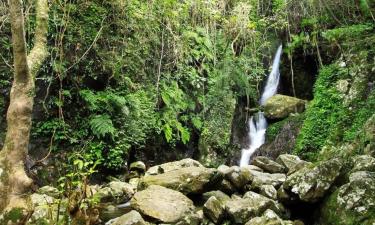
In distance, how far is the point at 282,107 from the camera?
38.9 feet

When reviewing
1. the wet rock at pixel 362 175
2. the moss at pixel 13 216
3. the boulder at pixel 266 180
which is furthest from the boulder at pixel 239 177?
the moss at pixel 13 216

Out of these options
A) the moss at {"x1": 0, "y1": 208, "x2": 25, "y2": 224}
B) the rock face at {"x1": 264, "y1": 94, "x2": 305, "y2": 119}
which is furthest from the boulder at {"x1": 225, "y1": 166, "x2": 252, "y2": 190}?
the rock face at {"x1": 264, "y1": 94, "x2": 305, "y2": 119}

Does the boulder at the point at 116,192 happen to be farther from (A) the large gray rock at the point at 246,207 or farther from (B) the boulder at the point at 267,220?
(B) the boulder at the point at 267,220

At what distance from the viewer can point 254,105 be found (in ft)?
42.8

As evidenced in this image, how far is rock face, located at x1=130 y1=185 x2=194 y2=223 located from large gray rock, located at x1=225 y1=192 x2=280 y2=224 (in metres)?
0.65

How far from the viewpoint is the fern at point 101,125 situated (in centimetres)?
779

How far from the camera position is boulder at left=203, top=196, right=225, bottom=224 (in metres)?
5.82

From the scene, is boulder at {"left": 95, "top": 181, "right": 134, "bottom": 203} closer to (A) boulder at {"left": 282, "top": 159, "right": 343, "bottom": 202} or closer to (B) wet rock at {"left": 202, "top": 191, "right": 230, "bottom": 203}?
(B) wet rock at {"left": 202, "top": 191, "right": 230, "bottom": 203}

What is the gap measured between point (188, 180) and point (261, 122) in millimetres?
5970

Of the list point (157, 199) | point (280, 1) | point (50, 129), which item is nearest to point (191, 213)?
point (157, 199)

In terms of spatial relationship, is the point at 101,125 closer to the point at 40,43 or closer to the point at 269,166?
the point at 40,43

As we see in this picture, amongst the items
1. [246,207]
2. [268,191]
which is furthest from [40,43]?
[268,191]

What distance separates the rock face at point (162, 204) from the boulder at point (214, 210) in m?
0.25

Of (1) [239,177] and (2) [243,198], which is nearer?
(2) [243,198]
